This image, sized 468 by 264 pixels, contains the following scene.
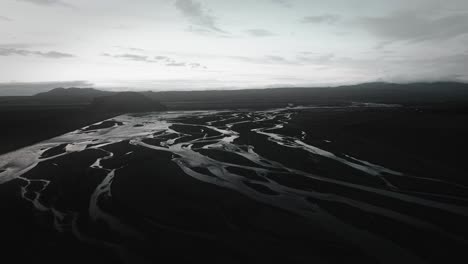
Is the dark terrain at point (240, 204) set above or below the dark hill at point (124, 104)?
below

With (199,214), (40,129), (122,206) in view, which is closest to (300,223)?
(199,214)

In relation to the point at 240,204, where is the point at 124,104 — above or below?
above

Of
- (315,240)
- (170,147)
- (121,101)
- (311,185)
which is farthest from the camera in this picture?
(121,101)

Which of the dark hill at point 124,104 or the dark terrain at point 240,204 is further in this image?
the dark hill at point 124,104

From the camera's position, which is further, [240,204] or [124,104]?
[124,104]

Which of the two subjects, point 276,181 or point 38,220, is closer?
point 38,220

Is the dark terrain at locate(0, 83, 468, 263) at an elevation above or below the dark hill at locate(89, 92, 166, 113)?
below

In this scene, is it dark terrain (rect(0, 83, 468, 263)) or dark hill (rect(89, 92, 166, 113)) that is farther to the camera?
dark hill (rect(89, 92, 166, 113))

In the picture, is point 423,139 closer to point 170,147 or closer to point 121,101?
point 170,147
